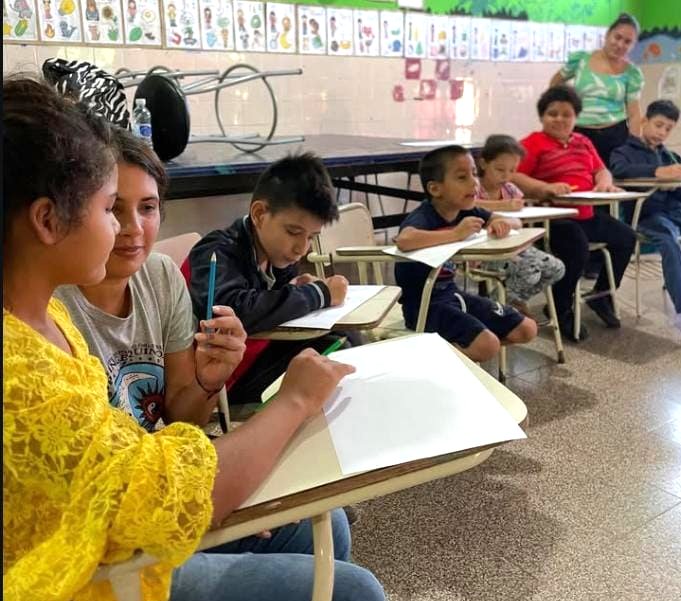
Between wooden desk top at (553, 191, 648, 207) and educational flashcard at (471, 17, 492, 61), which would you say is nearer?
wooden desk top at (553, 191, 648, 207)

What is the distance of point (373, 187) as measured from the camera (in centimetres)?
395

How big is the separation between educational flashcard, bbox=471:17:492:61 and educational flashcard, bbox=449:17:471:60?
0.14ft

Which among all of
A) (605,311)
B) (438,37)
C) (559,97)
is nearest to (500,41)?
(438,37)

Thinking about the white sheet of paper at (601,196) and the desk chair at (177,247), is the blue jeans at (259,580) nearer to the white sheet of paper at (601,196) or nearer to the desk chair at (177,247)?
the desk chair at (177,247)

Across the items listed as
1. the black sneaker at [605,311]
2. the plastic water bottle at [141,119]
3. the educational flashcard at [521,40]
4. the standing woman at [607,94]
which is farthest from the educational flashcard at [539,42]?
the plastic water bottle at [141,119]

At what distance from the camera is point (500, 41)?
512cm

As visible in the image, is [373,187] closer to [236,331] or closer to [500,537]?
[500,537]

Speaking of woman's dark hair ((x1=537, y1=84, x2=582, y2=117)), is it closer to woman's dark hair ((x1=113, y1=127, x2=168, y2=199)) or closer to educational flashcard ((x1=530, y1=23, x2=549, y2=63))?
educational flashcard ((x1=530, y1=23, x2=549, y2=63))

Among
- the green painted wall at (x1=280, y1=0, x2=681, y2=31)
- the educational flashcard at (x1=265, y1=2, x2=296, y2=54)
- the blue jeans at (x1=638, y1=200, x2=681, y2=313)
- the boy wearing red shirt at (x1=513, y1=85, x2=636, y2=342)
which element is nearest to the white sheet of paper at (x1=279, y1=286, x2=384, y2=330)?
the boy wearing red shirt at (x1=513, y1=85, x2=636, y2=342)

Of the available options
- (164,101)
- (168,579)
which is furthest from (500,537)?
(164,101)

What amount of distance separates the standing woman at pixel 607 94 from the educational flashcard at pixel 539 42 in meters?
0.90

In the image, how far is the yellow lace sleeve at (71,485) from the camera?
64 cm

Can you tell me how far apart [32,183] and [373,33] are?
4.10m

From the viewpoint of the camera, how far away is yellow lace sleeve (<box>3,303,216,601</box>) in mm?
643
